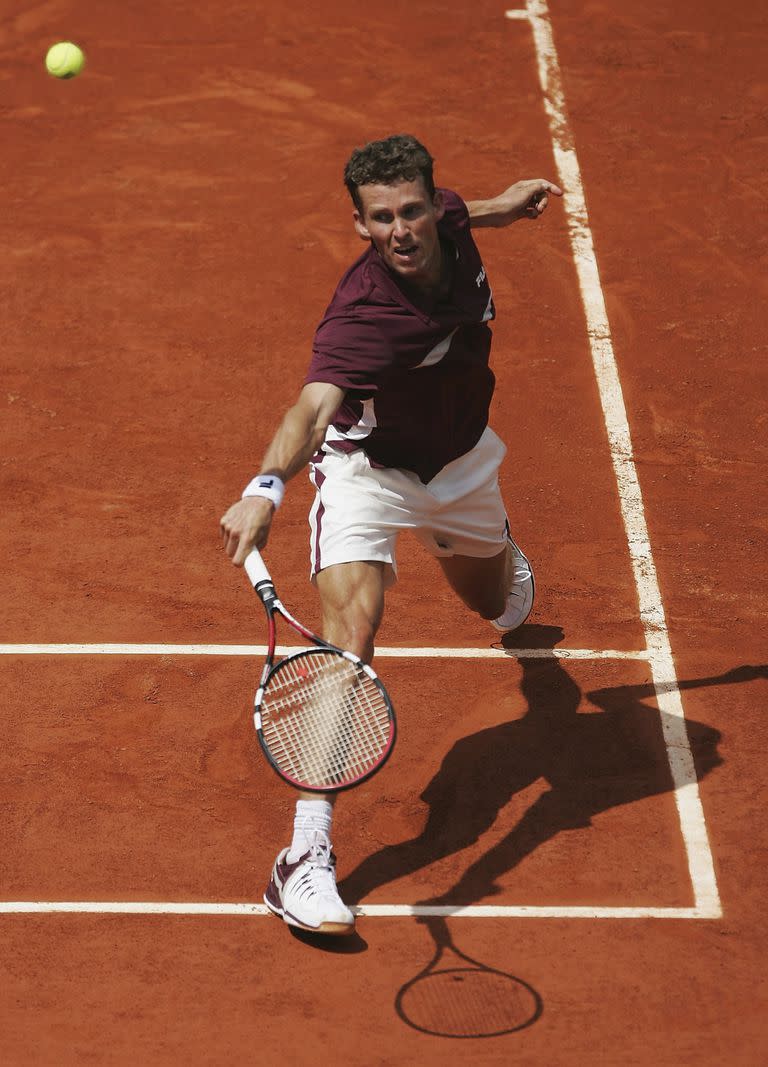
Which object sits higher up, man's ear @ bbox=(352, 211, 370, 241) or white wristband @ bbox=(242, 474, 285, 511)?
man's ear @ bbox=(352, 211, 370, 241)

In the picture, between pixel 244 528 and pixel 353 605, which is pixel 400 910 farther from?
pixel 244 528

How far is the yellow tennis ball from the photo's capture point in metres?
11.5

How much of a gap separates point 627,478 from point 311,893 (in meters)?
3.74

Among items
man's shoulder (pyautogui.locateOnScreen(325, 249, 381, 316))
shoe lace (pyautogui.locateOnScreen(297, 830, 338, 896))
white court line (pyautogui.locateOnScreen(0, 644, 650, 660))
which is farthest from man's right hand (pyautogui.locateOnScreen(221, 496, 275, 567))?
white court line (pyautogui.locateOnScreen(0, 644, 650, 660))

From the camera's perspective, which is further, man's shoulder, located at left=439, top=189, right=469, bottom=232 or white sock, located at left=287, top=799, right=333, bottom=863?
man's shoulder, located at left=439, top=189, right=469, bottom=232

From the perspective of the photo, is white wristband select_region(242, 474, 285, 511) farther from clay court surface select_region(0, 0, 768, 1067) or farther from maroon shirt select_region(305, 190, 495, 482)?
clay court surface select_region(0, 0, 768, 1067)

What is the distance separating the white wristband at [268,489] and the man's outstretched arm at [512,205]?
6.11 ft

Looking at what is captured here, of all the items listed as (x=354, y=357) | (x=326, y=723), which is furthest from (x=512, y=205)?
(x=326, y=723)

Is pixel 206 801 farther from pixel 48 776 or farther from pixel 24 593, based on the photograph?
pixel 24 593

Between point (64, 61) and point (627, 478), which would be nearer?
point (627, 478)

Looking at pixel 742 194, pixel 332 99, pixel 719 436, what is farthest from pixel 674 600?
pixel 332 99

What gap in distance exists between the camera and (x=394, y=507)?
6.07 metres

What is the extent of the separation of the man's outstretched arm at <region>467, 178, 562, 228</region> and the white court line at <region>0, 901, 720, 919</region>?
2.91m

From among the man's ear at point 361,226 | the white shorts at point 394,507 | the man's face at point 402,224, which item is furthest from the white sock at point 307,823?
the man's ear at point 361,226
